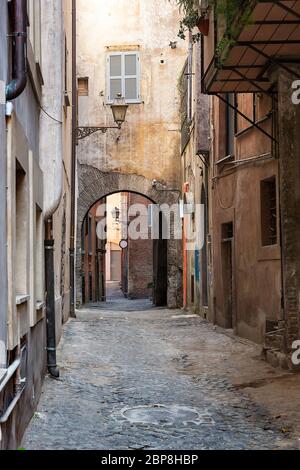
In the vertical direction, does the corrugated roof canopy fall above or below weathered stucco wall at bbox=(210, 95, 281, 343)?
above

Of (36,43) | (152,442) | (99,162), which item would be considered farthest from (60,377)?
(99,162)

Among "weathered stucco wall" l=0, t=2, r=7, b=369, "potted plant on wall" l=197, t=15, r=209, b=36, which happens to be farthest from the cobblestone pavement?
"potted plant on wall" l=197, t=15, r=209, b=36

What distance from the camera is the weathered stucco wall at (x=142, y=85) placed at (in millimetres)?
22156

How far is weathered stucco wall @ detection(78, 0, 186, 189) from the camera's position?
72.7 ft

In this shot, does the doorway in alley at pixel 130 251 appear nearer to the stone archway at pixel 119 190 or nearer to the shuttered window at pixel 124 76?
the stone archway at pixel 119 190

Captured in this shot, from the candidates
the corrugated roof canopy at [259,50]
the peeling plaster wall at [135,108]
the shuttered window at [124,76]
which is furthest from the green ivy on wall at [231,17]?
the shuttered window at [124,76]

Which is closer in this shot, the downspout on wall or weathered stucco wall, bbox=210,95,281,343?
the downspout on wall

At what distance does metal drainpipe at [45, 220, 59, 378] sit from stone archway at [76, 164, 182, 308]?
43.4 feet

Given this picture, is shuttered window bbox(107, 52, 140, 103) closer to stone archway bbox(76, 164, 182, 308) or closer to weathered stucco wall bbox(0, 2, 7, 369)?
stone archway bbox(76, 164, 182, 308)

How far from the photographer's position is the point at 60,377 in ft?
28.9

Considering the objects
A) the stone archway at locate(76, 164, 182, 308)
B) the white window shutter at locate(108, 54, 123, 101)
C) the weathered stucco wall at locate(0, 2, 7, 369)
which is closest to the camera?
the weathered stucco wall at locate(0, 2, 7, 369)

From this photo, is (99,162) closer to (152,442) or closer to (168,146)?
(168,146)

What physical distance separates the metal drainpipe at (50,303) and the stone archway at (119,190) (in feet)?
43.4
